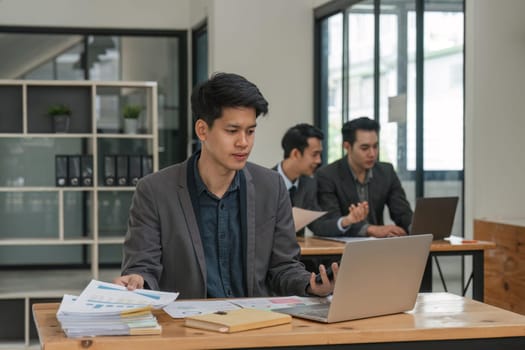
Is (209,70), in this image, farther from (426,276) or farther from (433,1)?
(426,276)

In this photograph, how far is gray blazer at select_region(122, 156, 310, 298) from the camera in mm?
2873

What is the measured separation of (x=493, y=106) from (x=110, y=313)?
391 cm

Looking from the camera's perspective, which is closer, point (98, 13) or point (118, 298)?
point (118, 298)

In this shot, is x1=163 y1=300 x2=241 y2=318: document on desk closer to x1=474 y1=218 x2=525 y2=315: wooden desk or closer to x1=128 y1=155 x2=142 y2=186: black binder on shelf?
x1=474 y1=218 x2=525 y2=315: wooden desk

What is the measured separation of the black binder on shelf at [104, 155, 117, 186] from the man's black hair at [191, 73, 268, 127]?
3679mm

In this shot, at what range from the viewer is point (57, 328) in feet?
7.39

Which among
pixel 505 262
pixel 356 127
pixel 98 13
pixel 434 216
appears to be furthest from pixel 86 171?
pixel 98 13

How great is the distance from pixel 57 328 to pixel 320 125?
21.1 ft

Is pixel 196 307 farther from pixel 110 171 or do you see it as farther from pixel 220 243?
pixel 110 171

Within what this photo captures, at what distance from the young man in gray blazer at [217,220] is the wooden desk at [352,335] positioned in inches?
17.9

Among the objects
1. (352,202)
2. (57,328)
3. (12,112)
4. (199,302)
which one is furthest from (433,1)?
(57,328)

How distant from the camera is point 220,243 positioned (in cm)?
293

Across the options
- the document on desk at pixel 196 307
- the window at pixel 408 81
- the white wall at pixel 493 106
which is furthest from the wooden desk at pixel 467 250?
the document on desk at pixel 196 307

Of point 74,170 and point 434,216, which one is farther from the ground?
point 74,170
